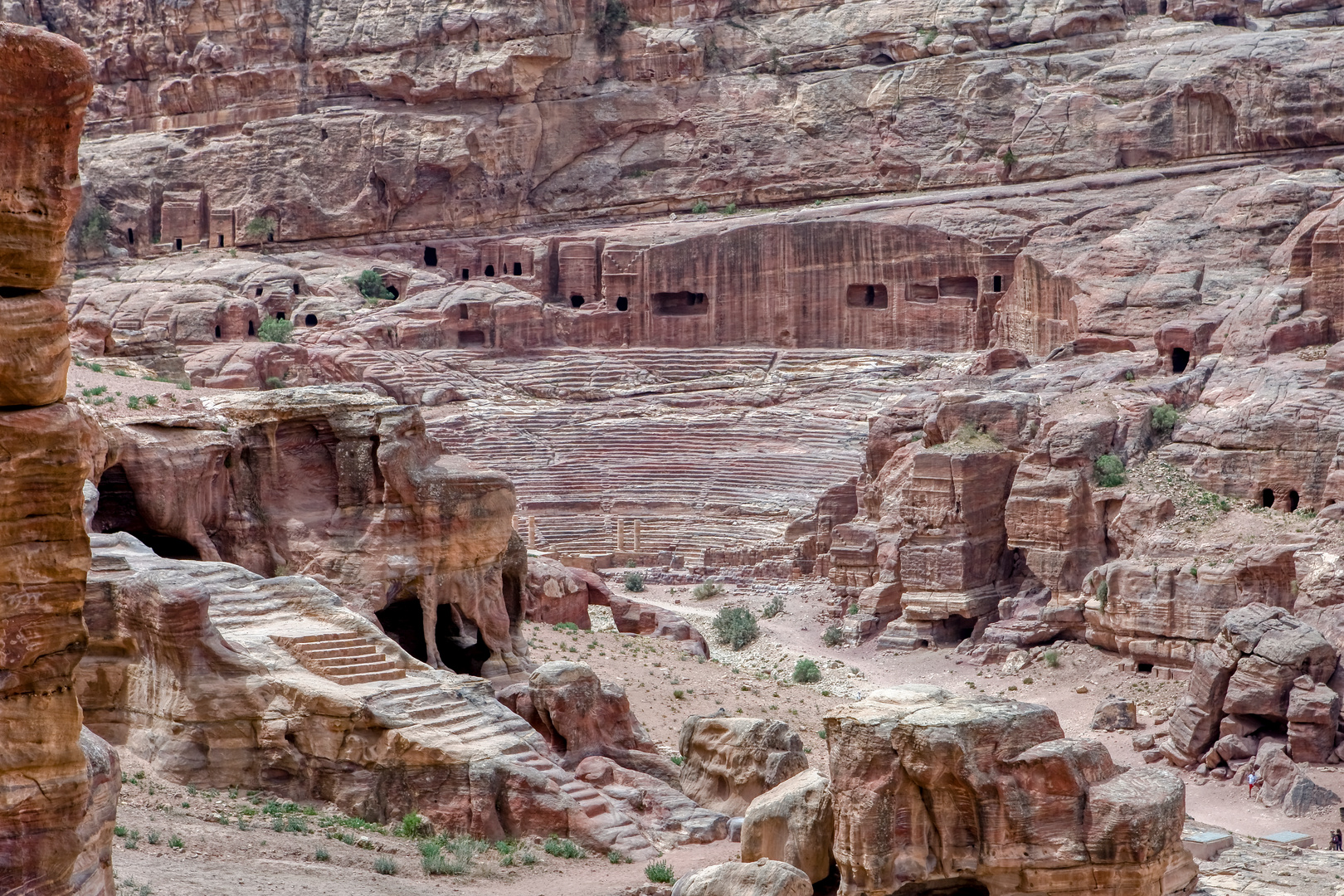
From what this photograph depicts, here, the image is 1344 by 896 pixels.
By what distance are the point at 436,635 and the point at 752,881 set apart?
36.0 ft

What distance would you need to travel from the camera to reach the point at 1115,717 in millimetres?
24188

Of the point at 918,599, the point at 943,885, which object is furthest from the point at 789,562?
the point at 943,885

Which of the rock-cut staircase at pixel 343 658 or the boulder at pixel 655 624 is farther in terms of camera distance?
the boulder at pixel 655 624

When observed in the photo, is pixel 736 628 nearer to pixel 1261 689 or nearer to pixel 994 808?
pixel 1261 689

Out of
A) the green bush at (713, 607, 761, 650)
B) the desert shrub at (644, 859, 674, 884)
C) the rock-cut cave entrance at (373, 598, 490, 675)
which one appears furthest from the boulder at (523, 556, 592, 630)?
the desert shrub at (644, 859, 674, 884)

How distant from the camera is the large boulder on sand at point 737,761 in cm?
1816

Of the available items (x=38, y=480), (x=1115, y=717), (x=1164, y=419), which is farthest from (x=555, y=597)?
(x=38, y=480)

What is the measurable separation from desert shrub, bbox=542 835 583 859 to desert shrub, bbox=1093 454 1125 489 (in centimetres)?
1479

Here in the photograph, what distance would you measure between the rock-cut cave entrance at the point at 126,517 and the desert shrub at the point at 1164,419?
15892 mm

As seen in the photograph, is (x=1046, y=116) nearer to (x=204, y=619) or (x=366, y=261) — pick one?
(x=366, y=261)

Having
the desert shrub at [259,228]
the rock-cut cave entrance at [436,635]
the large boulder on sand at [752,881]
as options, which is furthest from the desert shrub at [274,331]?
the large boulder on sand at [752,881]

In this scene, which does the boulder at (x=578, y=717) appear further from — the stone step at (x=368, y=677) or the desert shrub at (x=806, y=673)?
the desert shrub at (x=806, y=673)

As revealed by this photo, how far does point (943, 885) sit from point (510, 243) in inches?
1508

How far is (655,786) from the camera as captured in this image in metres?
18.1
